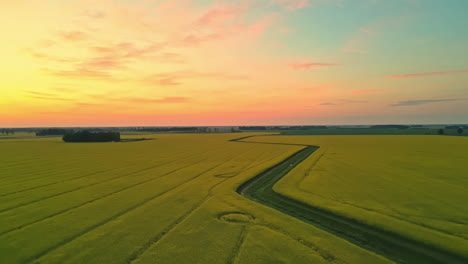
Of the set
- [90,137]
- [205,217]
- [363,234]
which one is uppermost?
[90,137]

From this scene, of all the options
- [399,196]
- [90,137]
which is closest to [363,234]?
[399,196]

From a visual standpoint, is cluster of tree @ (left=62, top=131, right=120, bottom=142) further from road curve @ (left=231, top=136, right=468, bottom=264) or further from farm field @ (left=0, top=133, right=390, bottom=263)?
road curve @ (left=231, top=136, right=468, bottom=264)

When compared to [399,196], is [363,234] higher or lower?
lower

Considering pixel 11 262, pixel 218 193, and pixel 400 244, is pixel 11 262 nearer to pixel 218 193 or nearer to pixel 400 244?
pixel 218 193

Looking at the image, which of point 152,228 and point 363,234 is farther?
point 152,228

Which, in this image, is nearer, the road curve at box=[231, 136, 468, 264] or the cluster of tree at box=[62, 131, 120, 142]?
the road curve at box=[231, 136, 468, 264]

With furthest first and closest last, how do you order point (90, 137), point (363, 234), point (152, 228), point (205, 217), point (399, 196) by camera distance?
1. point (90, 137)
2. point (399, 196)
3. point (205, 217)
4. point (152, 228)
5. point (363, 234)

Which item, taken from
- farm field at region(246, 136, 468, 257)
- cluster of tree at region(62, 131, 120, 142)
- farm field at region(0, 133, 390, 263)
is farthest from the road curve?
cluster of tree at region(62, 131, 120, 142)

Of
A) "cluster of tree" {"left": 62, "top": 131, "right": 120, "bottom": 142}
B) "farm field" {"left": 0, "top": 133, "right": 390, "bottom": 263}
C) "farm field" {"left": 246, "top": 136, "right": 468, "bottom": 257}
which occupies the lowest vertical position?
"farm field" {"left": 246, "top": 136, "right": 468, "bottom": 257}

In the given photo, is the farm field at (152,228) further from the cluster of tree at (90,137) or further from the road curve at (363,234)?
the cluster of tree at (90,137)

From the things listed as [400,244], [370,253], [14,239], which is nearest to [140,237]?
[14,239]

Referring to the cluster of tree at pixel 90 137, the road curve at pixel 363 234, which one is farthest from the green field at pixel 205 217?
the cluster of tree at pixel 90 137

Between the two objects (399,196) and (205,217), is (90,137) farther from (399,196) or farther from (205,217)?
(399,196)
